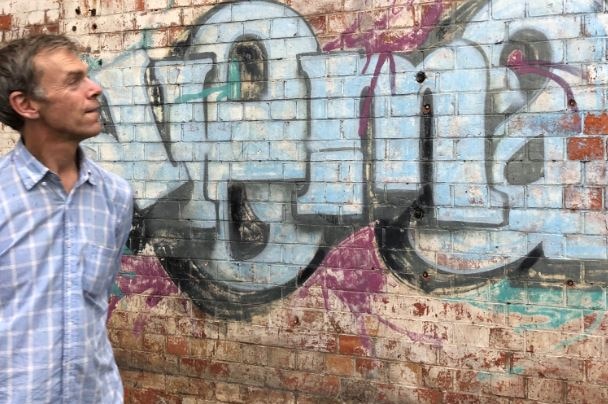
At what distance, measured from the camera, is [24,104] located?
216cm

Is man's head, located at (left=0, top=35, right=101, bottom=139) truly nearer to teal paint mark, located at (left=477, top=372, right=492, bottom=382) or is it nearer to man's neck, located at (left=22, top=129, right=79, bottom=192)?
man's neck, located at (left=22, top=129, right=79, bottom=192)

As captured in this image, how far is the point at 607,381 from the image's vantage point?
346cm

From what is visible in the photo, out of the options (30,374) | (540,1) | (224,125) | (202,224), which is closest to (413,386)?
(202,224)

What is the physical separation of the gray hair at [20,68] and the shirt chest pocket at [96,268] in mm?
488

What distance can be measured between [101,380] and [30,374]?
234 mm

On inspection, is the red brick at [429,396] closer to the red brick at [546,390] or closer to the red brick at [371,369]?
the red brick at [371,369]

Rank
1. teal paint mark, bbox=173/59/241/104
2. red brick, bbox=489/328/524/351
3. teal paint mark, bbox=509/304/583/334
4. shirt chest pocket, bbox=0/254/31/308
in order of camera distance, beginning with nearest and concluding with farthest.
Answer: shirt chest pocket, bbox=0/254/31/308
teal paint mark, bbox=509/304/583/334
red brick, bbox=489/328/524/351
teal paint mark, bbox=173/59/241/104

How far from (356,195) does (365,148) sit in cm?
27

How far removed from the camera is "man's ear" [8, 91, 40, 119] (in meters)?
2.15

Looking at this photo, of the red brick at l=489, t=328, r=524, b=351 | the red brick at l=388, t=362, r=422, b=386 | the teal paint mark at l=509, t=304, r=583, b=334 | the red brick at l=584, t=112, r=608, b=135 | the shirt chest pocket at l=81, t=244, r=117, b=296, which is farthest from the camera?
the red brick at l=388, t=362, r=422, b=386

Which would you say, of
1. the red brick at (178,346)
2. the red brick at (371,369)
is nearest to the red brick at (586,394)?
the red brick at (371,369)


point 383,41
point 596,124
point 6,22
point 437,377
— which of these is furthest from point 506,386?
point 6,22

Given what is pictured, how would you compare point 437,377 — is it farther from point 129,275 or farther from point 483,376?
point 129,275

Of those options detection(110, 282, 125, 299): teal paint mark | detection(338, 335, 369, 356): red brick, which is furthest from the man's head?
detection(110, 282, 125, 299): teal paint mark
